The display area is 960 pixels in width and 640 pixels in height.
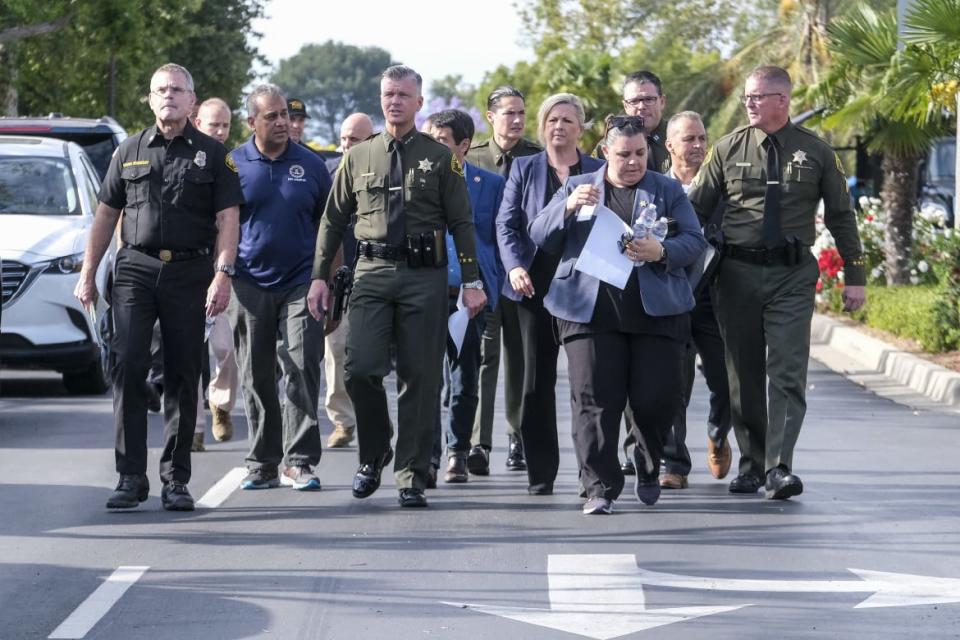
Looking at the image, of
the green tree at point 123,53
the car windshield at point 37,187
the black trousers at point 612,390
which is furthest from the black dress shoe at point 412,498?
the green tree at point 123,53

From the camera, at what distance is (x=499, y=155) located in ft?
35.5

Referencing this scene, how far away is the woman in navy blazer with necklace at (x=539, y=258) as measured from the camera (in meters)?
9.50

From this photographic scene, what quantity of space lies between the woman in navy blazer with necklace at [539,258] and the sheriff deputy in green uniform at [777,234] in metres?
0.72

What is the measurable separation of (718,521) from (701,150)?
2.33m

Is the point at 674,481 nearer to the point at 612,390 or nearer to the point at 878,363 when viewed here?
the point at 612,390

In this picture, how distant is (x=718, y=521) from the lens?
8898mm

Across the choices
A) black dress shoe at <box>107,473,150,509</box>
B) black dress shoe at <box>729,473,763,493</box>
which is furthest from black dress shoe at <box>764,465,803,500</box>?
black dress shoe at <box>107,473,150,509</box>

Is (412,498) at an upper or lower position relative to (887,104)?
lower

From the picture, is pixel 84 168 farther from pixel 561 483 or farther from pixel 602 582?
pixel 602 582

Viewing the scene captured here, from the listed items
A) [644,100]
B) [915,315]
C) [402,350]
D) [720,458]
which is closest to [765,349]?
[720,458]

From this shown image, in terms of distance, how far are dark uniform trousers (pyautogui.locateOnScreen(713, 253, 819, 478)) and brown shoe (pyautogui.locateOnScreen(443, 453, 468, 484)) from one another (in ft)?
4.92

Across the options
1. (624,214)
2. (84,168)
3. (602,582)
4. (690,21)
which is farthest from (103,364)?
(690,21)

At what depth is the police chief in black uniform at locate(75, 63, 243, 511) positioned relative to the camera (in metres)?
9.23

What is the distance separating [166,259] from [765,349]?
303cm
